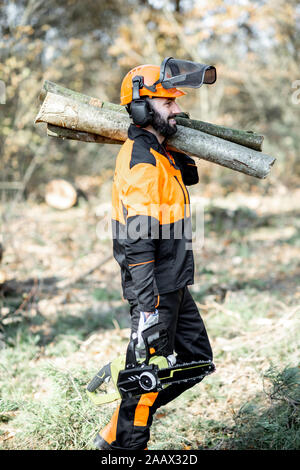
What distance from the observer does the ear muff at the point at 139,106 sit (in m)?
2.96

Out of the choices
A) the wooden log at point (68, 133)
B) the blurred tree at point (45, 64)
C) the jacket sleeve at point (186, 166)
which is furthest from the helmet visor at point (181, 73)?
the blurred tree at point (45, 64)

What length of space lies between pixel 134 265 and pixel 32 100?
23.1 feet

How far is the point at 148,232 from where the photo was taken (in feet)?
9.05

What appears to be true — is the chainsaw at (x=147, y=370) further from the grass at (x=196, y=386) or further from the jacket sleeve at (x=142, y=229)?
the grass at (x=196, y=386)

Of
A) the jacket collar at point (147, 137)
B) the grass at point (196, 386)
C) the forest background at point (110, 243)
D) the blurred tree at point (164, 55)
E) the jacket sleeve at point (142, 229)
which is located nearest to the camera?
the jacket sleeve at point (142, 229)

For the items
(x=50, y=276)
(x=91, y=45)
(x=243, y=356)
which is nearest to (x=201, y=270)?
(x=50, y=276)

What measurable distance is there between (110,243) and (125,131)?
5.52 m

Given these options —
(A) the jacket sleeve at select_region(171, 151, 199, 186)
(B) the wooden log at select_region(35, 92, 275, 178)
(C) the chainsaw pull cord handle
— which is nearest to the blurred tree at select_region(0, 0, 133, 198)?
(B) the wooden log at select_region(35, 92, 275, 178)

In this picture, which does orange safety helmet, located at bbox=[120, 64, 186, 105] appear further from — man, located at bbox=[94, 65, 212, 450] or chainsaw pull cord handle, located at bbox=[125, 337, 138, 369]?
chainsaw pull cord handle, located at bbox=[125, 337, 138, 369]

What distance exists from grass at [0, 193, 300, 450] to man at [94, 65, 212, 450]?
49 centimetres

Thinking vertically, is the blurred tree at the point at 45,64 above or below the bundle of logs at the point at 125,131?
above

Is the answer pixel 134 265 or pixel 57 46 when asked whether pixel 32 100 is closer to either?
pixel 57 46

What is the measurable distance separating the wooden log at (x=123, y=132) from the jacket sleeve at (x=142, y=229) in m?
0.68

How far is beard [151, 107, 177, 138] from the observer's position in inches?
120
